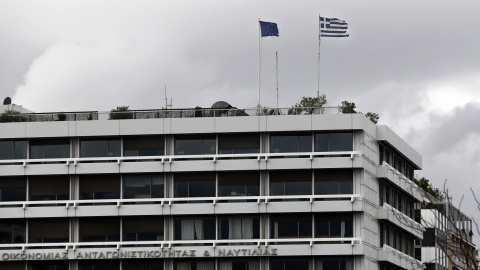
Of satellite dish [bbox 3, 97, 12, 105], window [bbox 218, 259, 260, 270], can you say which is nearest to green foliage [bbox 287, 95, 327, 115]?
window [bbox 218, 259, 260, 270]

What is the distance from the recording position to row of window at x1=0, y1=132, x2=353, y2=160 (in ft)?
247

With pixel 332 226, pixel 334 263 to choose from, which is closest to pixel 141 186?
pixel 332 226

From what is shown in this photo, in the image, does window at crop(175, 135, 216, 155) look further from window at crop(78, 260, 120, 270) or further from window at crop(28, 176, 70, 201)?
window at crop(78, 260, 120, 270)

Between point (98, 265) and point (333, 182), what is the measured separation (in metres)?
17.9

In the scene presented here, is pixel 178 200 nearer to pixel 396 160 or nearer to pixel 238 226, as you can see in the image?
pixel 238 226

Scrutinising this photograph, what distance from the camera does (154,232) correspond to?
75.6m

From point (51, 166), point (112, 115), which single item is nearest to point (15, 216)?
point (51, 166)

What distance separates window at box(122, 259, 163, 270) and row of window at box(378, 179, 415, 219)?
17502 mm

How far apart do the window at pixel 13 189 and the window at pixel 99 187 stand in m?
4.49

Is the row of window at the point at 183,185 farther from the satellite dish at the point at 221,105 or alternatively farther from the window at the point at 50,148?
the satellite dish at the point at 221,105

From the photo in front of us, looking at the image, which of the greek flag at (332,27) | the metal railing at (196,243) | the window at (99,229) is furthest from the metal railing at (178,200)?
the greek flag at (332,27)

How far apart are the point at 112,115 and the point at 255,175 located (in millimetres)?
11685

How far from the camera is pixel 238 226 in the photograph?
245 ft

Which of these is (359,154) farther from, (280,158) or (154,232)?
(154,232)
